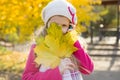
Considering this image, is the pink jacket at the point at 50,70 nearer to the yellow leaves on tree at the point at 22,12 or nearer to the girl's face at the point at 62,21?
the girl's face at the point at 62,21

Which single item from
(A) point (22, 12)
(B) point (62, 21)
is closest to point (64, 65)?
(B) point (62, 21)

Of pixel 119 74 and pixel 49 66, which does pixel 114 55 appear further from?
pixel 49 66

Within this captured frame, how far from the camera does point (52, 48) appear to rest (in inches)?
94.2

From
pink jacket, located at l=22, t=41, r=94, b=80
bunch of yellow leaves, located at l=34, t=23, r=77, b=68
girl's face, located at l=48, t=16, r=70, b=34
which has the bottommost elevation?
pink jacket, located at l=22, t=41, r=94, b=80

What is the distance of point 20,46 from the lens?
16.0 metres

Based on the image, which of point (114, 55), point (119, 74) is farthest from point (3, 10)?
point (114, 55)

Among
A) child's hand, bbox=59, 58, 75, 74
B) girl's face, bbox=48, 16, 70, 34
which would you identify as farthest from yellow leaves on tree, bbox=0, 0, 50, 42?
child's hand, bbox=59, 58, 75, 74

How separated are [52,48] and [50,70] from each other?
0.54ft

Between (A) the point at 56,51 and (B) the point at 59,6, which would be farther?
(B) the point at 59,6

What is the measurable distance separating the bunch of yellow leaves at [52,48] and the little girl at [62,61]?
0.23 feet

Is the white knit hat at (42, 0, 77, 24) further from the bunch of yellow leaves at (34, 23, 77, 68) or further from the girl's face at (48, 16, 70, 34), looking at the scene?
the bunch of yellow leaves at (34, 23, 77, 68)

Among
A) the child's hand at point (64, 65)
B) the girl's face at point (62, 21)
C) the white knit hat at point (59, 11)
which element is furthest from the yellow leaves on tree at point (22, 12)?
the child's hand at point (64, 65)

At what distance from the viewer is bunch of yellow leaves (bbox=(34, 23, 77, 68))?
2.38m

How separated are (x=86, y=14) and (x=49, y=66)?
8.82 metres
